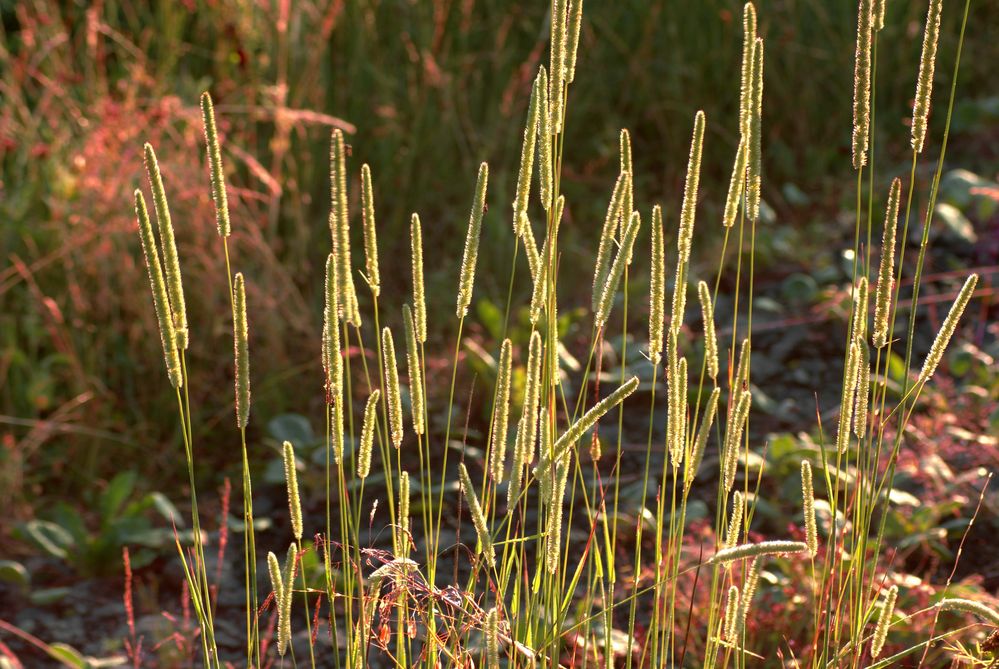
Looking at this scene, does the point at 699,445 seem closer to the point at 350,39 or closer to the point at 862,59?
the point at 862,59

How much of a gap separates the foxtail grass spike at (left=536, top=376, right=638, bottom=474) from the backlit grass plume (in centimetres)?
21

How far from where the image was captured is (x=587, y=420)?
1.03 m

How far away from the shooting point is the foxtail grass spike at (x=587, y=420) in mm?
1004

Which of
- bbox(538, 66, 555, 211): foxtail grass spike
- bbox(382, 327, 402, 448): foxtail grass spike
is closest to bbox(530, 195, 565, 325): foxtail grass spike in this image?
bbox(538, 66, 555, 211): foxtail grass spike

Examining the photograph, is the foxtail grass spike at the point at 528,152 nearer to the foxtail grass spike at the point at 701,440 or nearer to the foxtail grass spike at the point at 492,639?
the foxtail grass spike at the point at 701,440

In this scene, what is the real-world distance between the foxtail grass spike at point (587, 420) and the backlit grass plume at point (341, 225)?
21 cm

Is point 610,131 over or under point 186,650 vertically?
over

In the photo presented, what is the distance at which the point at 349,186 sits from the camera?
4094 millimetres

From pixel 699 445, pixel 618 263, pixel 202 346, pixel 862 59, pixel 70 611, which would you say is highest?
pixel 862 59

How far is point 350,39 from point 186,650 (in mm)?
2682

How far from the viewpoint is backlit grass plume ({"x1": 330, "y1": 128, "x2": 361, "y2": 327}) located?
1.01 meters

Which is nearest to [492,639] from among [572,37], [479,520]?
[479,520]

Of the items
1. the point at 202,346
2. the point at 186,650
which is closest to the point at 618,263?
the point at 186,650

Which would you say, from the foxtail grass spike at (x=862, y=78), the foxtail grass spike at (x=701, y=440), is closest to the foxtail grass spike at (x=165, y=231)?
the foxtail grass spike at (x=701, y=440)
